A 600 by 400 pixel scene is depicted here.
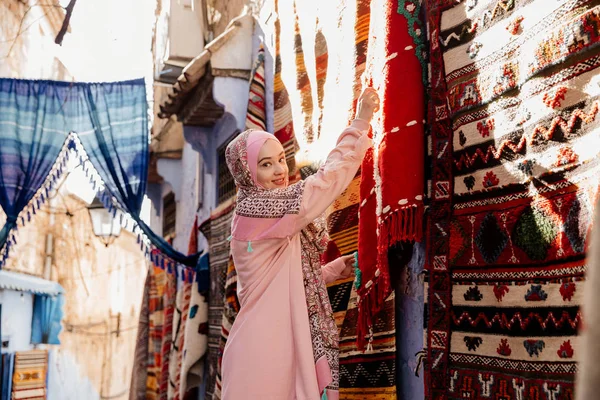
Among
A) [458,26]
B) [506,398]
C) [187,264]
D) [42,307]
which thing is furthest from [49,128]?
[42,307]

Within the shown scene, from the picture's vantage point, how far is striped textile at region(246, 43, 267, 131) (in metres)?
5.04

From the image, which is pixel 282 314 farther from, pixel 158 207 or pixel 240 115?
pixel 158 207

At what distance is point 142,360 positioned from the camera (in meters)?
8.84

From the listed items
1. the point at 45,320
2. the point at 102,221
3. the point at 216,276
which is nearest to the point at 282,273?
the point at 216,276

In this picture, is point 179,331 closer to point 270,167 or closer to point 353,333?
point 353,333

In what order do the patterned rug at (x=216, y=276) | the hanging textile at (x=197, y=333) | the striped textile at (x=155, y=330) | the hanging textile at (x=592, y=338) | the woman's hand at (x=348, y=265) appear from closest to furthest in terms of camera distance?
the hanging textile at (x=592, y=338) → the woman's hand at (x=348, y=265) → the patterned rug at (x=216, y=276) → the hanging textile at (x=197, y=333) → the striped textile at (x=155, y=330)

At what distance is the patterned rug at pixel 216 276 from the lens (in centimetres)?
570

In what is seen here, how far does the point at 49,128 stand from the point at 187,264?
1776mm

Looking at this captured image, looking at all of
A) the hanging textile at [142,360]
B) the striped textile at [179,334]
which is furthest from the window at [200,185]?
the hanging textile at [142,360]

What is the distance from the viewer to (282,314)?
9.21ft

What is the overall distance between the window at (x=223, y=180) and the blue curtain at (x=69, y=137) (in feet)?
2.39

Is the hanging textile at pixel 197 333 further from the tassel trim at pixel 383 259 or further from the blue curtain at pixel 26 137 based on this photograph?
the tassel trim at pixel 383 259

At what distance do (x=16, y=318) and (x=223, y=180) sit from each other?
8882mm

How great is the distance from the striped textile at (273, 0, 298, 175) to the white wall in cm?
968
